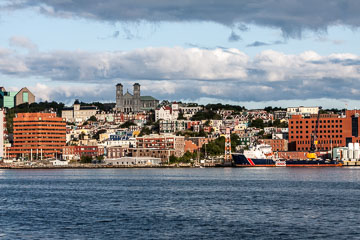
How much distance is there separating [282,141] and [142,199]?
139m

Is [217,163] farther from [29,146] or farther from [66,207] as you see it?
[66,207]

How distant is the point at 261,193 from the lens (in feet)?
213

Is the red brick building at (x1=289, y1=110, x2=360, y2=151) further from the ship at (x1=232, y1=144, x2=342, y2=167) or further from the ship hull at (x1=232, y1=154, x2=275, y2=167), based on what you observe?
the ship hull at (x1=232, y1=154, x2=275, y2=167)

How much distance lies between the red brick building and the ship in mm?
22489

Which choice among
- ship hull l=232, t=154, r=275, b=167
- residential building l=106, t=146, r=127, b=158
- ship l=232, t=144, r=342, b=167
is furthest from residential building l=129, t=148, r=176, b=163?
ship hull l=232, t=154, r=275, b=167

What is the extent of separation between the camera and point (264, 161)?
158 metres

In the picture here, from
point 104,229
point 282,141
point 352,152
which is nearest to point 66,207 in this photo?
point 104,229

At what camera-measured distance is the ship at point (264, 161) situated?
156 meters

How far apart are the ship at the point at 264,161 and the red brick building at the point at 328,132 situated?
22489 millimetres

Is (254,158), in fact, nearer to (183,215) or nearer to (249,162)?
(249,162)

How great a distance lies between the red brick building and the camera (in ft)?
617

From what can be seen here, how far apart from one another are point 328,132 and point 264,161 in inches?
1487

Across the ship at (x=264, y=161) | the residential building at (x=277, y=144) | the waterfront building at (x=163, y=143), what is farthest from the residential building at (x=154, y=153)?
the residential building at (x=277, y=144)

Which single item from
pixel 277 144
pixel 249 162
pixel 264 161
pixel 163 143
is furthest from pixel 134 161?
pixel 277 144
